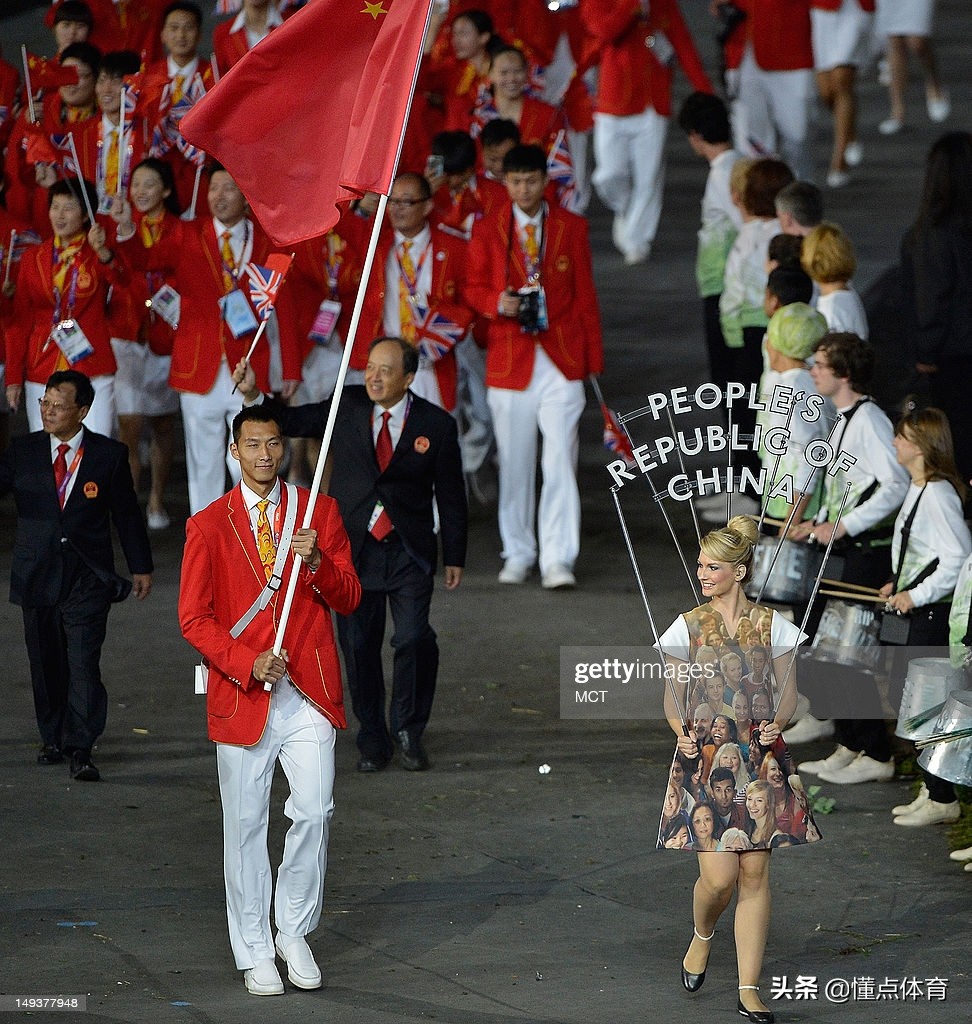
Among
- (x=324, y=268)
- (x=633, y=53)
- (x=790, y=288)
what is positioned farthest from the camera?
(x=633, y=53)

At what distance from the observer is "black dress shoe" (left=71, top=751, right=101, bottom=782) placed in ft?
29.6

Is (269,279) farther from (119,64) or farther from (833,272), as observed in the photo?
(119,64)

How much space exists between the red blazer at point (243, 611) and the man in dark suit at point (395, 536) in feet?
6.64

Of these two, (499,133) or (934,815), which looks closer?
(934,815)

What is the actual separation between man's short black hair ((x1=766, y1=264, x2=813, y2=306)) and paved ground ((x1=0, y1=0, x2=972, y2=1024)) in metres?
1.91

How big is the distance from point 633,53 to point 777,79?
112 cm

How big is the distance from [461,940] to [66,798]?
2.15 meters

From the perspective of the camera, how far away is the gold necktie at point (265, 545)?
7.10m

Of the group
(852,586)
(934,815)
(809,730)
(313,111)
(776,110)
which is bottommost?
(809,730)

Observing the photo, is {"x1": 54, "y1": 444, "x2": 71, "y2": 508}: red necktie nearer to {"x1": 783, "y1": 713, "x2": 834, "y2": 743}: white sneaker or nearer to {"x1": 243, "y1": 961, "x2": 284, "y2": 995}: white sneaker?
{"x1": 243, "y1": 961, "x2": 284, "y2": 995}: white sneaker

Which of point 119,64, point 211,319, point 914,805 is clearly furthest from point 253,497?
point 119,64

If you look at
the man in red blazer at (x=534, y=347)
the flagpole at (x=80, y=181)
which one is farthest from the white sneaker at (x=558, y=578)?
the flagpole at (x=80, y=181)

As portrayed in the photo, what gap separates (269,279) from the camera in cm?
893

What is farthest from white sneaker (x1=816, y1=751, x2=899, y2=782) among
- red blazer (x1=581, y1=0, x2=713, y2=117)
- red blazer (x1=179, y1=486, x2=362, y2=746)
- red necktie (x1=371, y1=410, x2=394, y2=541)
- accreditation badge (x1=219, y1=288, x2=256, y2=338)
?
red blazer (x1=581, y1=0, x2=713, y2=117)
